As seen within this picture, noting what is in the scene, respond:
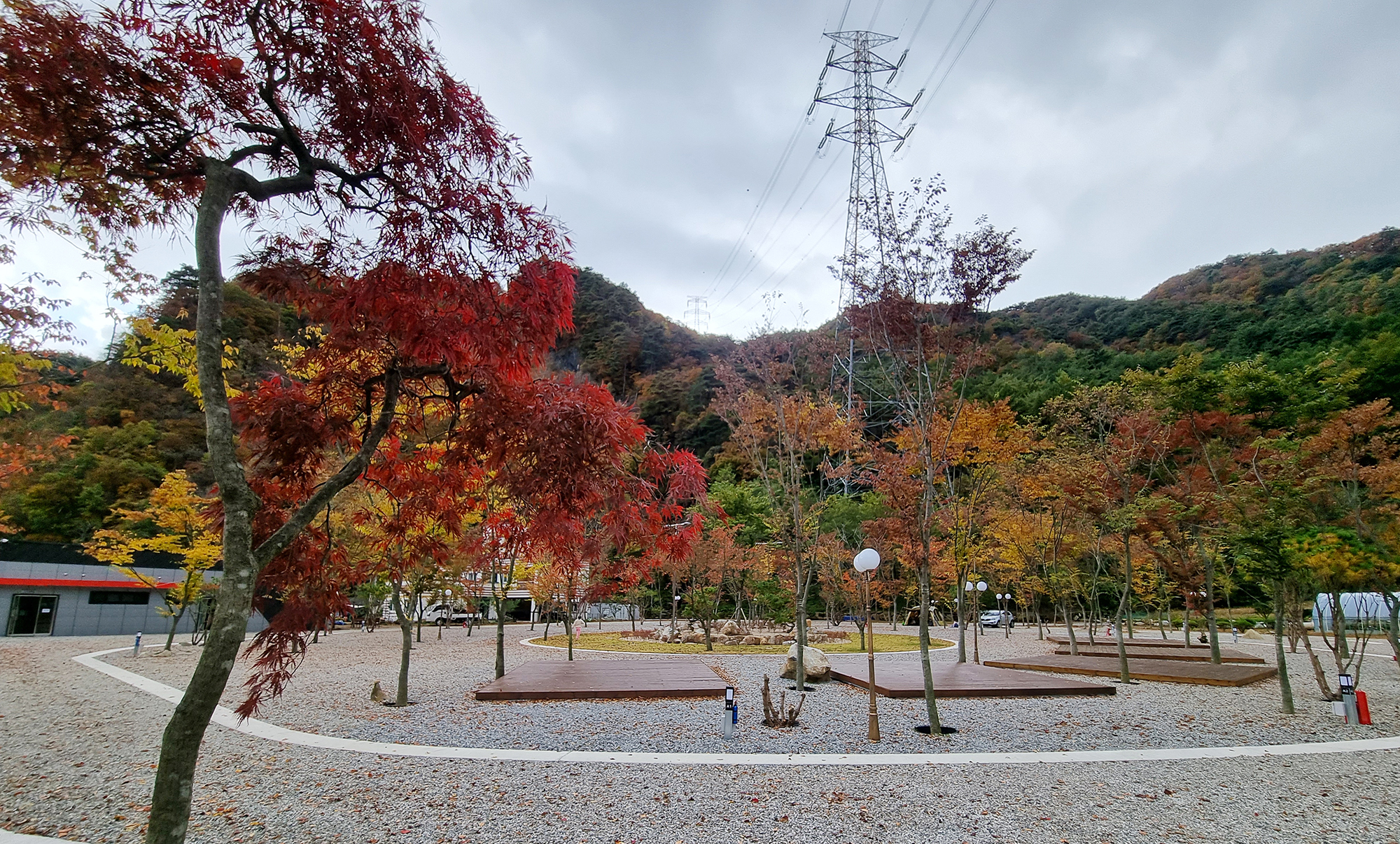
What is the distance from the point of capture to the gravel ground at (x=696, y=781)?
4.78m

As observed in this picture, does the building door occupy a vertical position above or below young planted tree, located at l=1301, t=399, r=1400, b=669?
below

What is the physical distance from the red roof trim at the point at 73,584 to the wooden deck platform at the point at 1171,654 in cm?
2891

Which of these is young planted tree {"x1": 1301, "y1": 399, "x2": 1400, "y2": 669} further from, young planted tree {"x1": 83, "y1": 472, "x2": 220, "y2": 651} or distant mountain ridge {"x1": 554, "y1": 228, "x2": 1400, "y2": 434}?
young planted tree {"x1": 83, "y1": 472, "x2": 220, "y2": 651}

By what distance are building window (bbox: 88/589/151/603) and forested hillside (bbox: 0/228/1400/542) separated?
5.32 metres

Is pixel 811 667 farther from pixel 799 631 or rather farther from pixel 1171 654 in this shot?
pixel 1171 654

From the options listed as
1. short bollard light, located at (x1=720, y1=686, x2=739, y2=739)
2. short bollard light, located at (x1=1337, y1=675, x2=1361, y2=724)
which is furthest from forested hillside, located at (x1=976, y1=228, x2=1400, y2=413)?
short bollard light, located at (x1=720, y1=686, x2=739, y2=739)

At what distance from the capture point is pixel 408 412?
4.38 metres

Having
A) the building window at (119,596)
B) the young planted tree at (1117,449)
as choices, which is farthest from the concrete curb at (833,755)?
the building window at (119,596)

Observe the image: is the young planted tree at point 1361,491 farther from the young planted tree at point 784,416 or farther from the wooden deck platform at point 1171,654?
the young planted tree at point 784,416

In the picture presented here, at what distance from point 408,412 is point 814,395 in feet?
44.3

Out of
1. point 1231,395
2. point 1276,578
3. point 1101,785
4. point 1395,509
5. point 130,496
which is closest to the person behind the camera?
point 1101,785

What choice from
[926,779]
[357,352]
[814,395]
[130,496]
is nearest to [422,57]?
[357,352]

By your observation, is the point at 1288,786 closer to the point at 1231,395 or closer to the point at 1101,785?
the point at 1101,785

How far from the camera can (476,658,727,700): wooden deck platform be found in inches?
412
